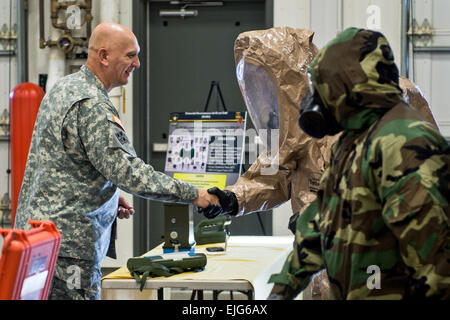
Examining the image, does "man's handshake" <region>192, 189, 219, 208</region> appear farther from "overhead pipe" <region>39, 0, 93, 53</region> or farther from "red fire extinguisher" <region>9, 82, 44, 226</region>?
"overhead pipe" <region>39, 0, 93, 53</region>

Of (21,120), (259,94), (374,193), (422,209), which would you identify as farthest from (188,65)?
(422,209)

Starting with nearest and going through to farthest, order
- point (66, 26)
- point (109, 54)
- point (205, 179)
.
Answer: point (109, 54) < point (205, 179) < point (66, 26)

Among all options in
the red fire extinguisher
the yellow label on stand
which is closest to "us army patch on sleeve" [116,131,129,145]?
the yellow label on stand

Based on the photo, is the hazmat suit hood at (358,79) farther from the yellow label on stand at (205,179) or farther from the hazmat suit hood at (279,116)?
the yellow label on stand at (205,179)

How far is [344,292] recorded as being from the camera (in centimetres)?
166

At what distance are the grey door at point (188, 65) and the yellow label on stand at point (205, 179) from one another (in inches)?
49.4

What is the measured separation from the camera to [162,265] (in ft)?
9.04

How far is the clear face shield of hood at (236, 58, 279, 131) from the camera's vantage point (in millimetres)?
3293

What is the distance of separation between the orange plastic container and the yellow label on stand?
2704 millimetres

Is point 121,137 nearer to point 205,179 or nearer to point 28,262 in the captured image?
point 28,262

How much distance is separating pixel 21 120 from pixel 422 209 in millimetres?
4378

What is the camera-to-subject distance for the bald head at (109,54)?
2908 mm

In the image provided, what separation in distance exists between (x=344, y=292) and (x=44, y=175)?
59.8 inches
